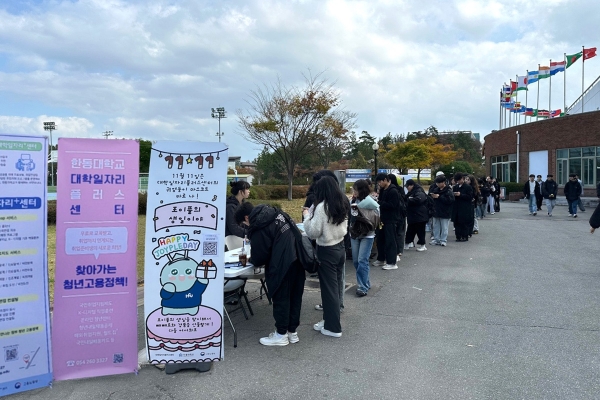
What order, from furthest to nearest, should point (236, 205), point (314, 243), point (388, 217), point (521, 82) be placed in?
point (521, 82) < point (388, 217) < point (236, 205) < point (314, 243)

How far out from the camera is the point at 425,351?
4.59 m

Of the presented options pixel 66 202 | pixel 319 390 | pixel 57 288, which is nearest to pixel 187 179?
pixel 66 202

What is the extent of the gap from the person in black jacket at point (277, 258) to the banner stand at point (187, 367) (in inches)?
30.1

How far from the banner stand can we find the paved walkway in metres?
0.05

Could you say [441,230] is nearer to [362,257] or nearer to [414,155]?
[362,257]

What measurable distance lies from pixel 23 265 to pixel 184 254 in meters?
1.25

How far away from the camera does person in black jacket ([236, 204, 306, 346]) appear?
455 centimetres

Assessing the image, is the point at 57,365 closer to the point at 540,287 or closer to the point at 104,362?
the point at 104,362

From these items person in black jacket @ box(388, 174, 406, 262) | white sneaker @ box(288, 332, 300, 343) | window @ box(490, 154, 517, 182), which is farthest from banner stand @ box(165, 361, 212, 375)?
window @ box(490, 154, 517, 182)

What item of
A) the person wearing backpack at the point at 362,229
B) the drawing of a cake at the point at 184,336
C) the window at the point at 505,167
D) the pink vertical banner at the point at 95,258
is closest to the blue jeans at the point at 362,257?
the person wearing backpack at the point at 362,229

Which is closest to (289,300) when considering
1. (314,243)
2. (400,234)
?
(314,243)

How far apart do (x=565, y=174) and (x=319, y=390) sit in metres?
29.4

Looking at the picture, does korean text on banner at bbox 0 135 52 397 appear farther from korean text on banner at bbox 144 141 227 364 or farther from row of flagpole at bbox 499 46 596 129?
row of flagpole at bbox 499 46 596 129

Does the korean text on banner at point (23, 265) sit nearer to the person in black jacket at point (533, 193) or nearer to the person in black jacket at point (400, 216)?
the person in black jacket at point (400, 216)
